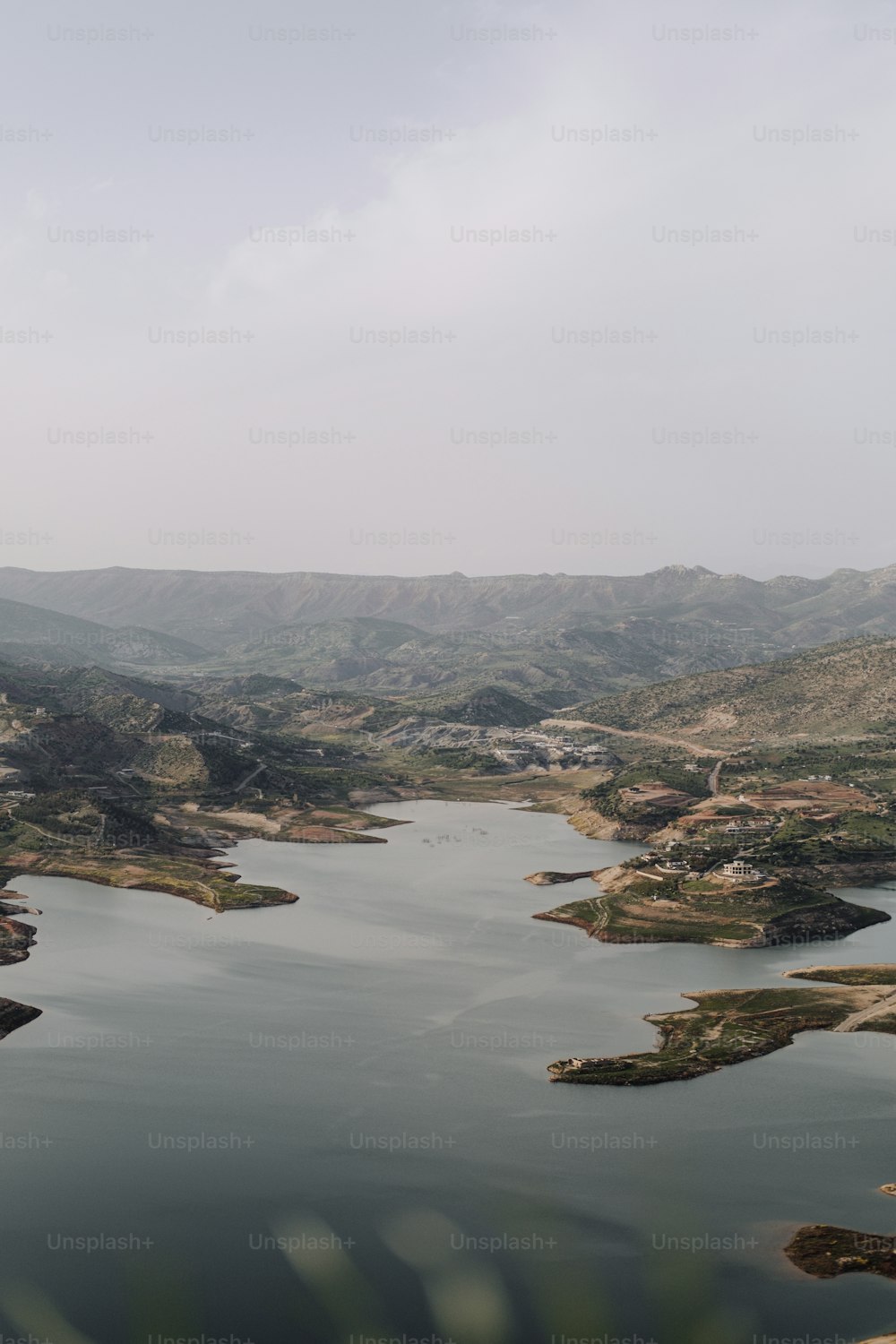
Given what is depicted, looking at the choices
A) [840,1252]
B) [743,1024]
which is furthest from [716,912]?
[840,1252]

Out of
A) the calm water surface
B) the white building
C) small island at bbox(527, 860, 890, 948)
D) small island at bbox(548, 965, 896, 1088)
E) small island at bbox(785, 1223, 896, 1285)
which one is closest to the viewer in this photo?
the calm water surface

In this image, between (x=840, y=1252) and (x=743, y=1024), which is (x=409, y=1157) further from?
(x=743, y=1024)

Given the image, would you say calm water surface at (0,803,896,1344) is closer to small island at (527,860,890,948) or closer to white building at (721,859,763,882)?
small island at (527,860,890,948)

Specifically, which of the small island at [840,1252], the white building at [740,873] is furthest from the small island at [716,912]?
the small island at [840,1252]

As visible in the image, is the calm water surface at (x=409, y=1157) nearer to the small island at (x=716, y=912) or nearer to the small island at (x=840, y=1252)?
the small island at (x=840, y=1252)

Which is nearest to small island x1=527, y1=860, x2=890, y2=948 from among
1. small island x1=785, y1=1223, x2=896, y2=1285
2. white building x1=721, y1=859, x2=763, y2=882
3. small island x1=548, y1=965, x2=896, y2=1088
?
white building x1=721, y1=859, x2=763, y2=882

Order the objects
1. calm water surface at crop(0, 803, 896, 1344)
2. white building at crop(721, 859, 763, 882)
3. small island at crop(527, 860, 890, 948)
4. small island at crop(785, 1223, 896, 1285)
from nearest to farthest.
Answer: calm water surface at crop(0, 803, 896, 1344) < small island at crop(785, 1223, 896, 1285) < small island at crop(527, 860, 890, 948) < white building at crop(721, 859, 763, 882)

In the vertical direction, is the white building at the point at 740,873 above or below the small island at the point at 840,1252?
above

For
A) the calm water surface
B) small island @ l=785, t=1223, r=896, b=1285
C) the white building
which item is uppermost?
the white building

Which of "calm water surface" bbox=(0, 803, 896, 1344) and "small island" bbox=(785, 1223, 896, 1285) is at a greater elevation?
"small island" bbox=(785, 1223, 896, 1285)
